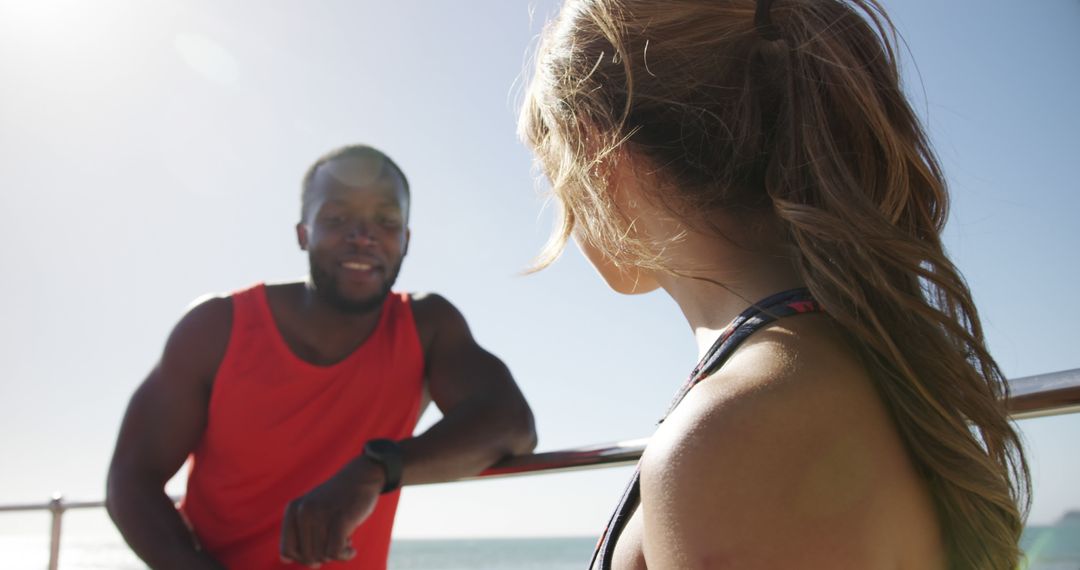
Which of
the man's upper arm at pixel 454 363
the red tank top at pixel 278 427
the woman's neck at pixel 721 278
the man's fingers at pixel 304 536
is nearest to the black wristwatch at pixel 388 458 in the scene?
the man's fingers at pixel 304 536

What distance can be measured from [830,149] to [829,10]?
0.66 ft

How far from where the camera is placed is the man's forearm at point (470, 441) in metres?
1.90

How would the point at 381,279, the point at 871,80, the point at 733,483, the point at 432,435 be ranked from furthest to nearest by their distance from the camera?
the point at 381,279
the point at 432,435
the point at 871,80
the point at 733,483

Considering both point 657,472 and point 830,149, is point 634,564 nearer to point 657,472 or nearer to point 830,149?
point 657,472

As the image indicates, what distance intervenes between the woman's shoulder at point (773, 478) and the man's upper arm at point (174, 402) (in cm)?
199

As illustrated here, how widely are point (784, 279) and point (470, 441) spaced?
1171mm

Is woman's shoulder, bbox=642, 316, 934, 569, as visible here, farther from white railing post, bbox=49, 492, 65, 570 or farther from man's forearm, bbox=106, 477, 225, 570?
white railing post, bbox=49, 492, 65, 570

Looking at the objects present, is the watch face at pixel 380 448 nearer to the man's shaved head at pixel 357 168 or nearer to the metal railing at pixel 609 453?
the metal railing at pixel 609 453

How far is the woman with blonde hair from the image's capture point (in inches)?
27.7

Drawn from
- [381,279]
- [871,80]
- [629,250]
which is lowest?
[381,279]

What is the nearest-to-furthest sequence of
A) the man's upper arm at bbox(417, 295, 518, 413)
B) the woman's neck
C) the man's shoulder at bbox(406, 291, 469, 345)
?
1. the woman's neck
2. the man's upper arm at bbox(417, 295, 518, 413)
3. the man's shoulder at bbox(406, 291, 469, 345)

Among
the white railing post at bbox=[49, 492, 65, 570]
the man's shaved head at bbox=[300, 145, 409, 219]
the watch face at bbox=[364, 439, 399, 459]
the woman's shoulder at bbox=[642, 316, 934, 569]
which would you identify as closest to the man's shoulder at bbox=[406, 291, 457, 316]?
the man's shaved head at bbox=[300, 145, 409, 219]

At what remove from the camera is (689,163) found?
3.35 feet

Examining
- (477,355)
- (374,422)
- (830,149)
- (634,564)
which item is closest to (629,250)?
(830,149)
